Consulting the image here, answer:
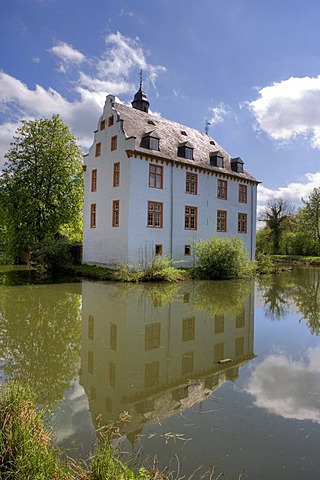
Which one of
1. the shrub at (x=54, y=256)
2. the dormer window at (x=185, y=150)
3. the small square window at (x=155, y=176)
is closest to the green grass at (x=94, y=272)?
the shrub at (x=54, y=256)

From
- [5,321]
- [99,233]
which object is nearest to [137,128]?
[99,233]

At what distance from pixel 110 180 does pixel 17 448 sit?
21.4m

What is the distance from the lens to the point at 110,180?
2356cm

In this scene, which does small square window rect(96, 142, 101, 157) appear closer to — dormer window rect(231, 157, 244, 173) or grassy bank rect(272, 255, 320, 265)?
dormer window rect(231, 157, 244, 173)

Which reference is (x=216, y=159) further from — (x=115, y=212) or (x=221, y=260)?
(x=221, y=260)

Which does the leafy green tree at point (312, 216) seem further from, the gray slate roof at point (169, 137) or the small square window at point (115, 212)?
the small square window at point (115, 212)

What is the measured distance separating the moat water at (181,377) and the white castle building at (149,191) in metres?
10.6

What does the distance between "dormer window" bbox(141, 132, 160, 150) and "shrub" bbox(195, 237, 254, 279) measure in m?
7.10

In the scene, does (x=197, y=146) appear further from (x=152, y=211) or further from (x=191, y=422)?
(x=191, y=422)

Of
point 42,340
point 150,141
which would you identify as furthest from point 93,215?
point 42,340

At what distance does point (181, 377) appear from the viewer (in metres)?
5.95

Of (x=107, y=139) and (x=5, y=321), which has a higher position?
(x=107, y=139)

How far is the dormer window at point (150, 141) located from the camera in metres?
22.9

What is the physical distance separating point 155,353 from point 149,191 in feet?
53.3
